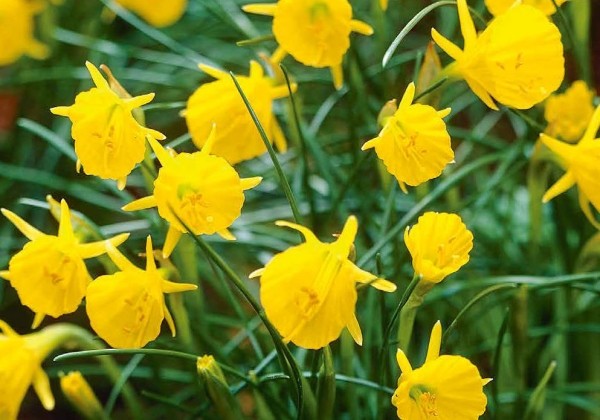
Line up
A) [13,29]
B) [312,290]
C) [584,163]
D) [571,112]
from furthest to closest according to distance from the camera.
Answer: [13,29]
[571,112]
[584,163]
[312,290]

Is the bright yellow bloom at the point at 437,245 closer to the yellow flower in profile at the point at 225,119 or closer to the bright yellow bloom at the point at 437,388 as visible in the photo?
the bright yellow bloom at the point at 437,388

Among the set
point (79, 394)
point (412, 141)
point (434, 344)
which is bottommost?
point (79, 394)

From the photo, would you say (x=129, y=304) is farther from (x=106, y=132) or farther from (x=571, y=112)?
(x=571, y=112)

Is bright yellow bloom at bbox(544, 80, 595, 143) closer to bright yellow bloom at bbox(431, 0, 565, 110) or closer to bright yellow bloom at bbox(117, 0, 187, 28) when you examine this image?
bright yellow bloom at bbox(431, 0, 565, 110)

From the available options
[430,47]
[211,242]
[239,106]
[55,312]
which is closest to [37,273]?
[55,312]

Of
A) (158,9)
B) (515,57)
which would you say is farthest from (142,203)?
(158,9)

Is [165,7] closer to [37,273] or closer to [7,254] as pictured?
[7,254]

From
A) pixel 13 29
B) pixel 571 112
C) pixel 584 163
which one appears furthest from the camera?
pixel 13 29

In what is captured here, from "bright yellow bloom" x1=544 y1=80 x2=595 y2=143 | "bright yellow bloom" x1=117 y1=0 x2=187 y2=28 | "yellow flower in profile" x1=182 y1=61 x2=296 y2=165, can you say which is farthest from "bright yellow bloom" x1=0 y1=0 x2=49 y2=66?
"bright yellow bloom" x1=544 y1=80 x2=595 y2=143
